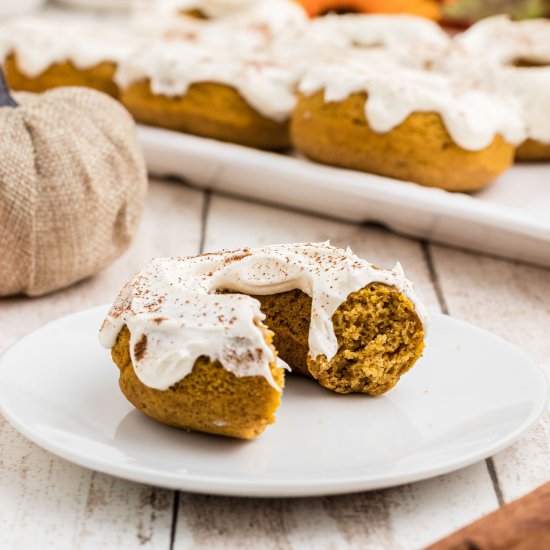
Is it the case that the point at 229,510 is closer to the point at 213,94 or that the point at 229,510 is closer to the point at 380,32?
the point at 213,94

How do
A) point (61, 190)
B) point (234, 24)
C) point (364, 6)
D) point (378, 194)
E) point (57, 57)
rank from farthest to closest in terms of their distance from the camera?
1. point (364, 6)
2. point (234, 24)
3. point (57, 57)
4. point (378, 194)
5. point (61, 190)

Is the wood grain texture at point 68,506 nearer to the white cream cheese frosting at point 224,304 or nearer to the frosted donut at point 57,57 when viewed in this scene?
the white cream cheese frosting at point 224,304

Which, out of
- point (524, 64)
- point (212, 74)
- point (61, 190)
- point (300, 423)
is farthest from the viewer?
point (524, 64)

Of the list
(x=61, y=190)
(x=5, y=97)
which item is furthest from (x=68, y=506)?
(x=5, y=97)

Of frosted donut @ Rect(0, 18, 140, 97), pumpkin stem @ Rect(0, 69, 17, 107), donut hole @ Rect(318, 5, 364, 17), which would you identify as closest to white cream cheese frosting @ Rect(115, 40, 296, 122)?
frosted donut @ Rect(0, 18, 140, 97)

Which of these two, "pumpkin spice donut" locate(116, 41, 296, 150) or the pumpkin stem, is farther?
"pumpkin spice donut" locate(116, 41, 296, 150)

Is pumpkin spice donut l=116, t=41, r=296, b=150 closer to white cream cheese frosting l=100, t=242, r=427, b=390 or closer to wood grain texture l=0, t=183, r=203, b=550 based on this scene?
white cream cheese frosting l=100, t=242, r=427, b=390

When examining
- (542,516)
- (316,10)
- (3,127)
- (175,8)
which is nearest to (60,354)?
(3,127)
